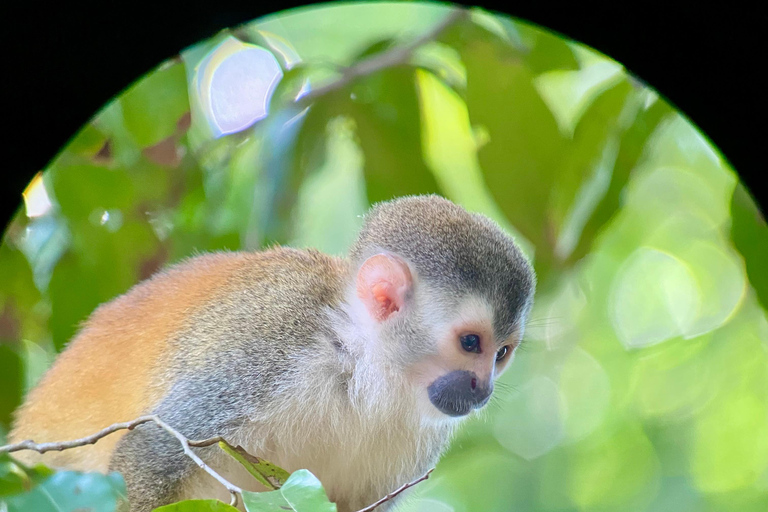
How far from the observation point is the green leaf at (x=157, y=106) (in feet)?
7.45

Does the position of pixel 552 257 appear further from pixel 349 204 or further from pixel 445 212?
pixel 349 204

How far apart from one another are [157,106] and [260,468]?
141 centimetres

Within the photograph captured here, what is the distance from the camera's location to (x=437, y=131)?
309 centimetres

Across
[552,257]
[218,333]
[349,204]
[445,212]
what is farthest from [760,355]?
[218,333]

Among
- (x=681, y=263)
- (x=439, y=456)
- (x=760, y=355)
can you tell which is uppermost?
(x=439, y=456)

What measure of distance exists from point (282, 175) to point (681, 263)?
2.27 meters

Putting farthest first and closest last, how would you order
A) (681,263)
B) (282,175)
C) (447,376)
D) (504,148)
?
(681,263)
(282,175)
(504,148)
(447,376)


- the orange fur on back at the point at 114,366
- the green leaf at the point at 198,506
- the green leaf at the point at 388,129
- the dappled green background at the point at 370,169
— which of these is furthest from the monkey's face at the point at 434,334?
the green leaf at the point at 198,506

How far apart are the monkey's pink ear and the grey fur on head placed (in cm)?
4

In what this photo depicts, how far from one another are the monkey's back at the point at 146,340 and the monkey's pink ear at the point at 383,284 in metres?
0.10

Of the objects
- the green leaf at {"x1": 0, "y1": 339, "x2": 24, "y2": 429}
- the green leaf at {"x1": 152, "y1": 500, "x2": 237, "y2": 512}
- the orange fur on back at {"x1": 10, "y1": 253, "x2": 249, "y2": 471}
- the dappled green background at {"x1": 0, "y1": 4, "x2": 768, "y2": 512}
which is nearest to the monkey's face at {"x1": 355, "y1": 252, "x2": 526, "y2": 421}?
the dappled green background at {"x1": 0, "y1": 4, "x2": 768, "y2": 512}

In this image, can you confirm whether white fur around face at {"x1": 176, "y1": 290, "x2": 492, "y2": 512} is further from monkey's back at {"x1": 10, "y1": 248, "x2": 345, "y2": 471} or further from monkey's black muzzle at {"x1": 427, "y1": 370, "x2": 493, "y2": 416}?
monkey's back at {"x1": 10, "y1": 248, "x2": 345, "y2": 471}

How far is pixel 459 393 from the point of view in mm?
1758

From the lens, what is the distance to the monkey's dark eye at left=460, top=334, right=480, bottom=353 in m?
1.78
